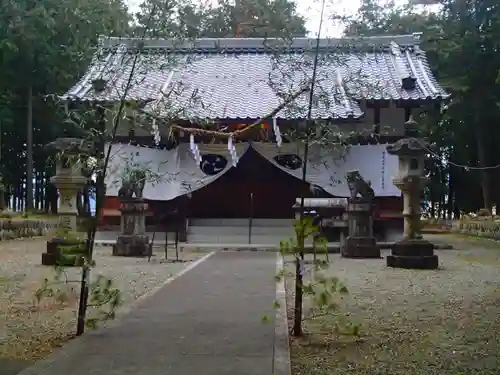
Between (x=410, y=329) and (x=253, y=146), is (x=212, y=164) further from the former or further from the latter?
(x=410, y=329)

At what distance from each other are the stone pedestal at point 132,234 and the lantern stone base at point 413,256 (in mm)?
5237

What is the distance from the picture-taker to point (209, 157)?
17.6m

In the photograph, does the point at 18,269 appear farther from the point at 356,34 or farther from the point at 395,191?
the point at 395,191

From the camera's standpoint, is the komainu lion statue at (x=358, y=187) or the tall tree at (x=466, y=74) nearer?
the komainu lion statue at (x=358, y=187)

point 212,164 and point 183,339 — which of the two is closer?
point 183,339

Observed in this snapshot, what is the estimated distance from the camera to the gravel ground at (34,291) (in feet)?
17.3

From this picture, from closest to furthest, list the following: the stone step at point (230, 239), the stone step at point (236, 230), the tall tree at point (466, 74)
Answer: the stone step at point (230, 239) < the stone step at point (236, 230) < the tall tree at point (466, 74)

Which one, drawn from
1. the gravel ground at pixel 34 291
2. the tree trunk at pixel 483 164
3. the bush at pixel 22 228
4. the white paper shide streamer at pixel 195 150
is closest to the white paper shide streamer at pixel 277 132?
the white paper shide streamer at pixel 195 150

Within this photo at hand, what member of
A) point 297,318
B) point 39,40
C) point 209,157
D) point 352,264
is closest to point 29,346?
point 297,318

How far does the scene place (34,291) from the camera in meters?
8.41

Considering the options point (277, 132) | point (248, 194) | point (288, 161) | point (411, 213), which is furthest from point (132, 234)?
point (411, 213)

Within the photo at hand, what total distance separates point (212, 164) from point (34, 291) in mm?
9658

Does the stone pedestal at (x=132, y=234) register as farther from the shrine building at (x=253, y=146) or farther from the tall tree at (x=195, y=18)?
the tall tree at (x=195, y=18)

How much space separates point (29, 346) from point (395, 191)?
1355cm
